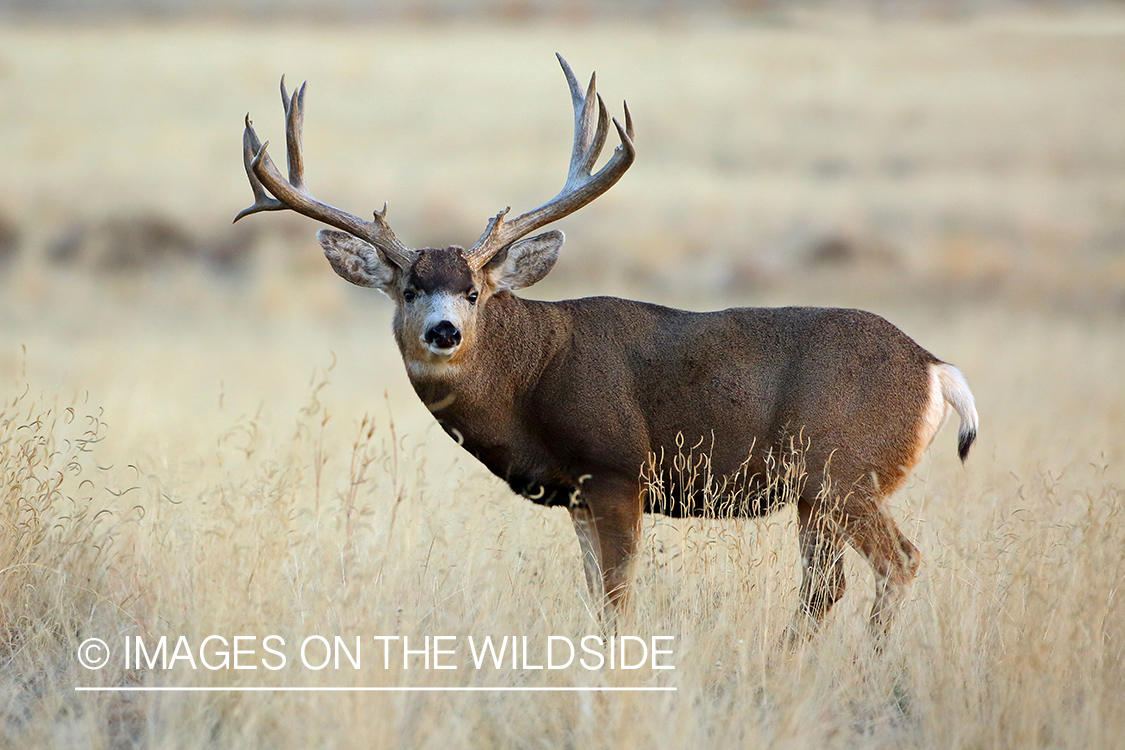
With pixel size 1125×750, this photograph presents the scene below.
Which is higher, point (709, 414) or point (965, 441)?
point (709, 414)

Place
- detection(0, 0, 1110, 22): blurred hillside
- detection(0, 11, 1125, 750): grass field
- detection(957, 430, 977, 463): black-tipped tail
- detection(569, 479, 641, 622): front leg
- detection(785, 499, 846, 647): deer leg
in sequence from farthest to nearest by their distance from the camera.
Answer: detection(0, 0, 1110, 22): blurred hillside < detection(957, 430, 977, 463): black-tipped tail < detection(569, 479, 641, 622): front leg < detection(785, 499, 846, 647): deer leg < detection(0, 11, 1125, 750): grass field

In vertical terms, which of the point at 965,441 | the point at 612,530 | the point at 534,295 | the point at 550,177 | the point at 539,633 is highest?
the point at 550,177

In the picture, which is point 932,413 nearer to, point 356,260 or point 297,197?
point 356,260

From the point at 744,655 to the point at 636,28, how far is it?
3947 centimetres

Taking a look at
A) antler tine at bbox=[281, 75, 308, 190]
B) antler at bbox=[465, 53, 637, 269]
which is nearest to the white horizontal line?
antler at bbox=[465, 53, 637, 269]

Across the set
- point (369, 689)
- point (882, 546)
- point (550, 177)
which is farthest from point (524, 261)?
point (550, 177)

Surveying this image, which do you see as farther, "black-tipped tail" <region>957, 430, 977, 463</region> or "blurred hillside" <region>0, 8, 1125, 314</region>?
"blurred hillside" <region>0, 8, 1125, 314</region>

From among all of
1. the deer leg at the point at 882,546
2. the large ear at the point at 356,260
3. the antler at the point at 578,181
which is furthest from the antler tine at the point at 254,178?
the deer leg at the point at 882,546

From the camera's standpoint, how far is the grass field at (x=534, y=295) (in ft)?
15.9

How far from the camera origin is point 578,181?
6738 mm

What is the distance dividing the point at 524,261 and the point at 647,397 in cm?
97

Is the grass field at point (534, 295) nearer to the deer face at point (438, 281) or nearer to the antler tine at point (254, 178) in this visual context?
the deer face at point (438, 281)

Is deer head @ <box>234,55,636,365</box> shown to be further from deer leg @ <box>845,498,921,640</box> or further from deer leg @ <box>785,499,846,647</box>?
deer leg @ <box>845,498,921,640</box>

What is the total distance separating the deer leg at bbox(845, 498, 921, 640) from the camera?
5.97 meters
